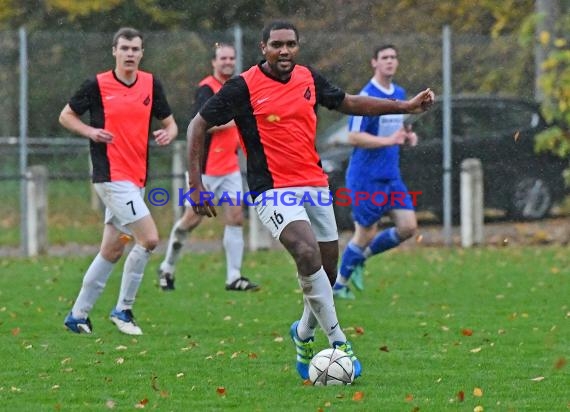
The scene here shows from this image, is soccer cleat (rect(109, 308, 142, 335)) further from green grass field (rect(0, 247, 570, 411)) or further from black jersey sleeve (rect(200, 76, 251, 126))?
black jersey sleeve (rect(200, 76, 251, 126))

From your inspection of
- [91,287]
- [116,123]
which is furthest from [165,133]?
[91,287]

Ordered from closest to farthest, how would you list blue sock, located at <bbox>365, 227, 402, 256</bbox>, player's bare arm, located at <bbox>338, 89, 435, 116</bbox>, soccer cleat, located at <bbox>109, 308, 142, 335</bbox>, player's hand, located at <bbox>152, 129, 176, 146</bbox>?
player's bare arm, located at <bbox>338, 89, 435, 116</bbox>
soccer cleat, located at <bbox>109, 308, 142, 335</bbox>
player's hand, located at <bbox>152, 129, 176, 146</bbox>
blue sock, located at <bbox>365, 227, 402, 256</bbox>

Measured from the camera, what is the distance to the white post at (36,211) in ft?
59.3

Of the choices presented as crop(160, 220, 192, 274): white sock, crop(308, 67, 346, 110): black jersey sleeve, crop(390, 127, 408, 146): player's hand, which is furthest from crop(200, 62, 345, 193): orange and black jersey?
crop(160, 220, 192, 274): white sock

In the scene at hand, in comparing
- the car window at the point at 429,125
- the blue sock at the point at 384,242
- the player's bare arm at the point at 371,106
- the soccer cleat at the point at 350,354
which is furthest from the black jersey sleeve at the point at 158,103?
the car window at the point at 429,125

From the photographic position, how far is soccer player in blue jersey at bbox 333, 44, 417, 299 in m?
13.0

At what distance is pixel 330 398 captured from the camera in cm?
762

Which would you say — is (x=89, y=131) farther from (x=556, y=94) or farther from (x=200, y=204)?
(x=556, y=94)

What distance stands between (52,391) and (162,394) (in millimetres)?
631

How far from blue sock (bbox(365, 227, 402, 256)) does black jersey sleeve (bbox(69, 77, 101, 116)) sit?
134 inches

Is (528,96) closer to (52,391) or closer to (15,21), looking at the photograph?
(15,21)

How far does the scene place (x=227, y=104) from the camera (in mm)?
8391

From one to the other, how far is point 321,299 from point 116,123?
3255 mm

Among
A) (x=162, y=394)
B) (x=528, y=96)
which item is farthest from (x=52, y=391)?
(x=528, y=96)
